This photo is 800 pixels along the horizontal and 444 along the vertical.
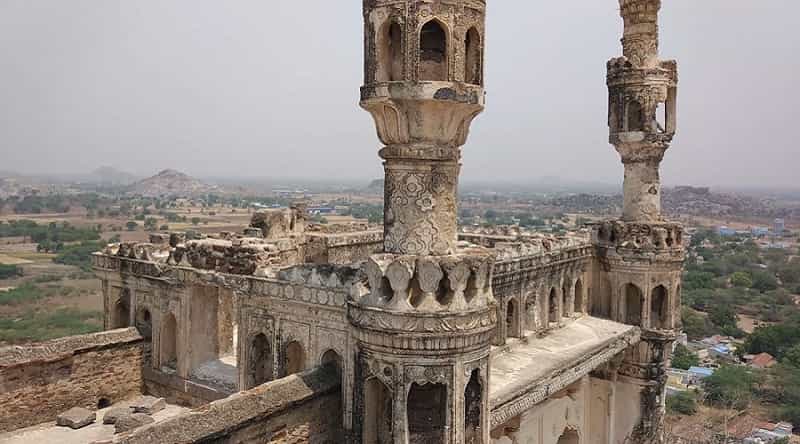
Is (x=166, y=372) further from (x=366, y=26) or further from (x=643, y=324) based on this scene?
(x=643, y=324)

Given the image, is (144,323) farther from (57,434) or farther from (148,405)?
(57,434)

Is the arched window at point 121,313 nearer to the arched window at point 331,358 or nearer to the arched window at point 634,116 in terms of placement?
the arched window at point 331,358

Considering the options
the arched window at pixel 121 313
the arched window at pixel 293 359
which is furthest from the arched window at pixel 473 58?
the arched window at pixel 121 313

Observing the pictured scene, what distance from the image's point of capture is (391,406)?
7.91 metres

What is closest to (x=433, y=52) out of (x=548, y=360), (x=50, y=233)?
(x=548, y=360)

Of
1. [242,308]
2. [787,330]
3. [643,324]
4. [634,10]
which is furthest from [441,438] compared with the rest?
[787,330]

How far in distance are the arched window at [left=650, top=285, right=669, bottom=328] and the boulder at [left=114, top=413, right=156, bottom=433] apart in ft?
41.0

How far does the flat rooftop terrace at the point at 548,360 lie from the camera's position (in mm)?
11328

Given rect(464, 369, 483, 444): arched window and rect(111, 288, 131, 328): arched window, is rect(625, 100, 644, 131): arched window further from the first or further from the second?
rect(111, 288, 131, 328): arched window

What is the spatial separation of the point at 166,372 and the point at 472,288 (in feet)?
24.8

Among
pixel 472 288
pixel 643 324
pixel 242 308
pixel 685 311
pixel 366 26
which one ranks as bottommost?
pixel 685 311

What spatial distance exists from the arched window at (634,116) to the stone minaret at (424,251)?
10744 millimetres

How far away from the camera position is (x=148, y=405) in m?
11.9

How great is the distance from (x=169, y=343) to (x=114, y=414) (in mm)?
1919
